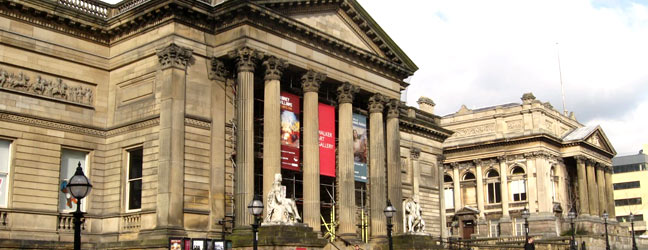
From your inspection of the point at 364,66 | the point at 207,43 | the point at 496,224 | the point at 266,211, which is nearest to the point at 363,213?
the point at 364,66

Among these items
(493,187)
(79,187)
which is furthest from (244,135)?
(493,187)

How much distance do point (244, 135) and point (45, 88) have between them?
8360mm

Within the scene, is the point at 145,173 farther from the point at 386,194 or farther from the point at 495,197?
the point at 495,197

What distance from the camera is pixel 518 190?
77.6 m

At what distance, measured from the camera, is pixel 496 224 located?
77938 mm

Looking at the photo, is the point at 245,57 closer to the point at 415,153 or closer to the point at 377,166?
the point at 377,166

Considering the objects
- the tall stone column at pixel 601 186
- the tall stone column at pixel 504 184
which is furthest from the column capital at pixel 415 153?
the tall stone column at pixel 601 186

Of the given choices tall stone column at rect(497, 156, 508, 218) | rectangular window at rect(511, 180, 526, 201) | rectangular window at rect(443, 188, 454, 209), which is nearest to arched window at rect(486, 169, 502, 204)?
tall stone column at rect(497, 156, 508, 218)

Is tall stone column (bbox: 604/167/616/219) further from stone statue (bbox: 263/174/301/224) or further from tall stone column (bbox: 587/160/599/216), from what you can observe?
stone statue (bbox: 263/174/301/224)

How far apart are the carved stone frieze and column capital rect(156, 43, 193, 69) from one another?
3978 millimetres

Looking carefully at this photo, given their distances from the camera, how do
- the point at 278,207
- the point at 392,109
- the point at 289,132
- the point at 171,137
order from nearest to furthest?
the point at 171,137 < the point at 278,207 < the point at 289,132 < the point at 392,109

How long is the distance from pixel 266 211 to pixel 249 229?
1212mm

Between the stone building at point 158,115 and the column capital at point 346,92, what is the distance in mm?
1635

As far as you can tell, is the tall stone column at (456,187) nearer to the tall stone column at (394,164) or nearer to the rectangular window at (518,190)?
the rectangular window at (518,190)
